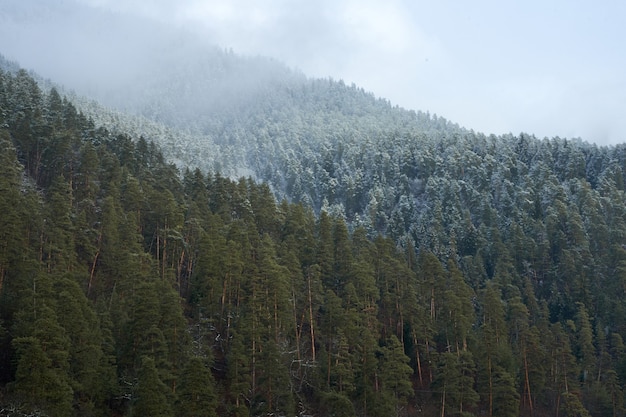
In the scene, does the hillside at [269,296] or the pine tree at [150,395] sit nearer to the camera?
the pine tree at [150,395]

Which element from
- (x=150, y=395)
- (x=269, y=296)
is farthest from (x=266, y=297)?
(x=150, y=395)

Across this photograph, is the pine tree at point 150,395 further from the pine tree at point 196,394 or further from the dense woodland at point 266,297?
the pine tree at point 196,394

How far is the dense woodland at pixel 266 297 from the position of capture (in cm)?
4175

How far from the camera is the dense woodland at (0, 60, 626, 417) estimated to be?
41750 mm

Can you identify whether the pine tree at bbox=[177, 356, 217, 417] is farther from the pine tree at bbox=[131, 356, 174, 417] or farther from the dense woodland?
the pine tree at bbox=[131, 356, 174, 417]

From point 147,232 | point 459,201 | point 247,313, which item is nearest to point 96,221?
point 147,232

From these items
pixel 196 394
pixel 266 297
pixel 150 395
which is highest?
pixel 266 297

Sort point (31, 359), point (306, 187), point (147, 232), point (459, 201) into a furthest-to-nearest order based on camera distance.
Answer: point (306, 187) → point (459, 201) → point (147, 232) → point (31, 359)

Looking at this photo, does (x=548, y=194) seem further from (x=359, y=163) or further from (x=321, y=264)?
(x=321, y=264)

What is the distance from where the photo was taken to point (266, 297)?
55375 mm

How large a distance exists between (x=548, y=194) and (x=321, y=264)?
69.4m

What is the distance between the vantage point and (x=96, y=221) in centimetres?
6588

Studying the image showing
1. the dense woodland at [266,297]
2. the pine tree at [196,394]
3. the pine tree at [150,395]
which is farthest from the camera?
the dense woodland at [266,297]

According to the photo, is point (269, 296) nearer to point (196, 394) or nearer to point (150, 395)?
point (196, 394)
